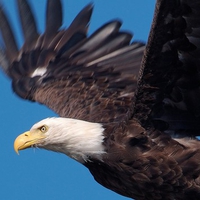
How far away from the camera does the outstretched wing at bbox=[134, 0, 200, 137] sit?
8.53 meters

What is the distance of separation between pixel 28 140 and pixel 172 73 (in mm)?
1510

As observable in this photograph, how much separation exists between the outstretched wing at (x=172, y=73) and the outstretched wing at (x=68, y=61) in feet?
3.89

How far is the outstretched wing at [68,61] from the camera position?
1086 centimetres

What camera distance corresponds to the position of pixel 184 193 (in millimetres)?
9195

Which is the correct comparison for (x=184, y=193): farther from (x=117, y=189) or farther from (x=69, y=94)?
(x=69, y=94)

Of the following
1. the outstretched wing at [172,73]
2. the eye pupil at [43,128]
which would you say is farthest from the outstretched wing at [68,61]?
the outstretched wing at [172,73]

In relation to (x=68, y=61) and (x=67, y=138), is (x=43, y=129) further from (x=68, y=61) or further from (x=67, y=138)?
(x=68, y=61)

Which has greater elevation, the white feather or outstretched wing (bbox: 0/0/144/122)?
outstretched wing (bbox: 0/0/144/122)

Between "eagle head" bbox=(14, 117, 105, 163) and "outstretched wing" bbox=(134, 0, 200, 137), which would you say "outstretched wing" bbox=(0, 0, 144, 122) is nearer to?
"eagle head" bbox=(14, 117, 105, 163)

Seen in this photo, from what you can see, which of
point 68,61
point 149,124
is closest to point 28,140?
point 149,124

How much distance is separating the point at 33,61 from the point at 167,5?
390 cm

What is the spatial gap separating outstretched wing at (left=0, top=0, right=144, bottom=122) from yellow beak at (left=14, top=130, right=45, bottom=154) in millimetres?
1079

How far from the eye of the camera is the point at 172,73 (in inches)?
354

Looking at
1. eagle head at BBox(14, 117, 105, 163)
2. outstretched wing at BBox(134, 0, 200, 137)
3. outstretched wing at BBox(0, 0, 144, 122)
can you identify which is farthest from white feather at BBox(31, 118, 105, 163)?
outstretched wing at BBox(0, 0, 144, 122)
